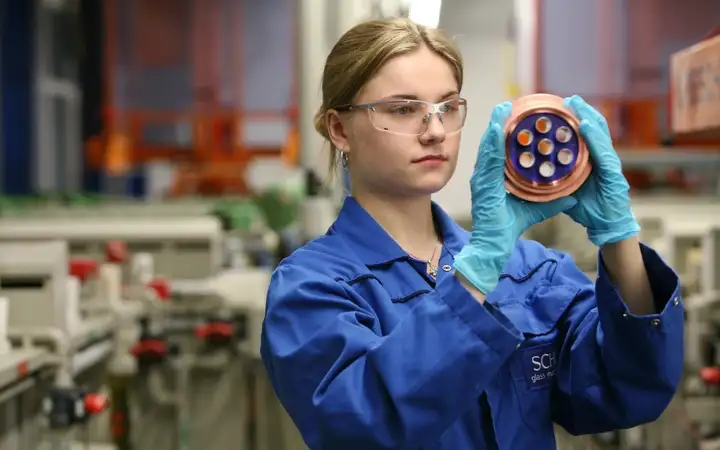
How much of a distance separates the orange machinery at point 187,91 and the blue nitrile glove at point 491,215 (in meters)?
6.07

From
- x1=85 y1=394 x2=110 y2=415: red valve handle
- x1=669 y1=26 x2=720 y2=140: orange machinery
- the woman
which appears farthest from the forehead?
x1=85 y1=394 x2=110 y2=415: red valve handle

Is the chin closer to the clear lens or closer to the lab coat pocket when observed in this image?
the clear lens

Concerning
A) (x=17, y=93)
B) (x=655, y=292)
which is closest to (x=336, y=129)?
(x=655, y=292)

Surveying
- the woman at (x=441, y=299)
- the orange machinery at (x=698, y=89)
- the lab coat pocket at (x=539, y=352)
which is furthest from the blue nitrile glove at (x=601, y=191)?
the orange machinery at (x=698, y=89)

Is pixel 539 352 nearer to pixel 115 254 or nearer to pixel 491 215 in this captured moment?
pixel 491 215

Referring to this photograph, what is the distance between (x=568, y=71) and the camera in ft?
20.4

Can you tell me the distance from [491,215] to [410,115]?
20 centimetres

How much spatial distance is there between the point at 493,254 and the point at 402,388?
173mm

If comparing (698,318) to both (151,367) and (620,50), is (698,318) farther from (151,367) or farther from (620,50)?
(620,50)

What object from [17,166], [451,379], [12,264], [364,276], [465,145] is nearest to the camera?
[451,379]

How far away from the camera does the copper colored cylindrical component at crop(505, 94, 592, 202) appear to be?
2.98ft

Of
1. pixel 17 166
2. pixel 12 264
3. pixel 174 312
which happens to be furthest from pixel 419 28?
pixel 17 166

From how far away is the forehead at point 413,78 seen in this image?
3.40 feet

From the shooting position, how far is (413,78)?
40.9 inches
